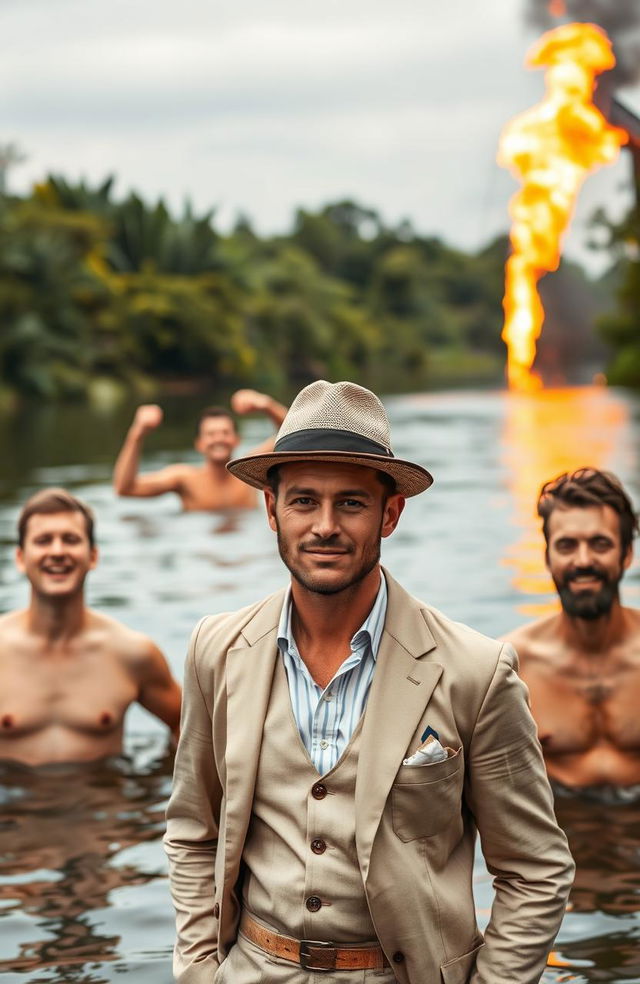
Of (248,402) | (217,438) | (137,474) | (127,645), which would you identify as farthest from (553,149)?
(127,645)

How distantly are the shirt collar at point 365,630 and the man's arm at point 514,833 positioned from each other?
279 mm

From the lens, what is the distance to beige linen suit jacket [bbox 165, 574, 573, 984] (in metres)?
3.09

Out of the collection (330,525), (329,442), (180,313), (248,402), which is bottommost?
(330,525)

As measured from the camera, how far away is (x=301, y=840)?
3.16 m

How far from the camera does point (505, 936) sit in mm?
3176

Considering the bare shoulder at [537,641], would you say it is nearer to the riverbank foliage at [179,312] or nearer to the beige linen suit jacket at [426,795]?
the beige linen suit jacket at [426,795]

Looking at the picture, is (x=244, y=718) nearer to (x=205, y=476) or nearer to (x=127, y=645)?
(x=127, y=645)

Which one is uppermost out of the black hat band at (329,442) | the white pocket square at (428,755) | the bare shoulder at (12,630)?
the black hat band at (329,442)

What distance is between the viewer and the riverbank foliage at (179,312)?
186 ft

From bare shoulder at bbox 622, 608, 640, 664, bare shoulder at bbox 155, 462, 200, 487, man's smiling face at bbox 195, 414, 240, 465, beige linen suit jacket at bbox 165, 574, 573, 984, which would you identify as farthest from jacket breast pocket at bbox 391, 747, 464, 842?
bare shoulder at bbox 155, 462, 200, 487

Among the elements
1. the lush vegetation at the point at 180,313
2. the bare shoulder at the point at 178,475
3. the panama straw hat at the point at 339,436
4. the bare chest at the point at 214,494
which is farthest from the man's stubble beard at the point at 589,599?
the lush vegetation at the point at 180,313

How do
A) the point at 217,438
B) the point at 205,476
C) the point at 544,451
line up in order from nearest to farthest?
1. the point at 217,438
2. the point at 205,476
3. the point at 544,451

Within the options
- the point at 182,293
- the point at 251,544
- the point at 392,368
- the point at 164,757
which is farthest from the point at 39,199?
the point at 164,757

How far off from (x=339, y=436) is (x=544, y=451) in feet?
75.6
